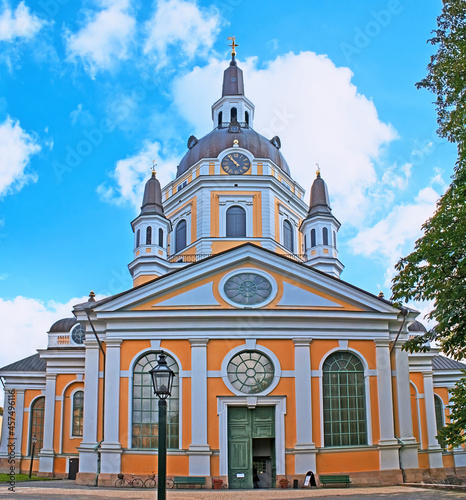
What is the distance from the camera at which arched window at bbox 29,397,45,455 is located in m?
35.5

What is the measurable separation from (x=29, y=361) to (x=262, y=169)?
1724 cm

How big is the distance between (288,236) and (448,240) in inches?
825

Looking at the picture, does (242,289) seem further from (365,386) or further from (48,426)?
(48,426)

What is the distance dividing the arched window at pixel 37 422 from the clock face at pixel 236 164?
16515 millimetres

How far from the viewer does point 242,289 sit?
2634 centimetres

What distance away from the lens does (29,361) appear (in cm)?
3734

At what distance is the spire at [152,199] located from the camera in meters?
35.4

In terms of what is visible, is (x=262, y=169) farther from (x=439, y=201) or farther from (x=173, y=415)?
(x=439, y=201)

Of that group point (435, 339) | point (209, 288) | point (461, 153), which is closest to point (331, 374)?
point (209, 288)

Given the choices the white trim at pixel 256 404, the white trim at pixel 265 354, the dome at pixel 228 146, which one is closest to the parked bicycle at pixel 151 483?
the white trim at pixel 256 404

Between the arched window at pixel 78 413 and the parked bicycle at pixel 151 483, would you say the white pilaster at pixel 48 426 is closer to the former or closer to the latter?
the arched window at pixel 78 413

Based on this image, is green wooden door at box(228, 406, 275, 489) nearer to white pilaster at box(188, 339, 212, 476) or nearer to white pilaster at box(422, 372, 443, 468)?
white pilaster at box(188, 339, 212, 476)

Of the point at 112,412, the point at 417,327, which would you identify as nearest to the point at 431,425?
the point at 417,327

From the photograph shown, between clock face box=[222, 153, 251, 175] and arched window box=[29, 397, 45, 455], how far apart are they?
1652 centimetres
